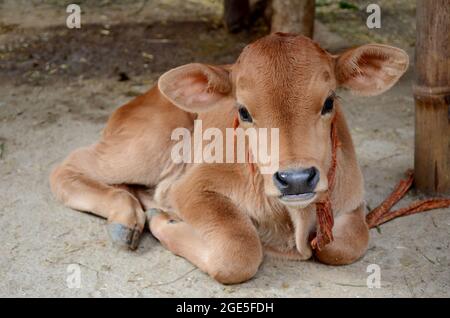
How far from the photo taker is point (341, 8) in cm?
1009

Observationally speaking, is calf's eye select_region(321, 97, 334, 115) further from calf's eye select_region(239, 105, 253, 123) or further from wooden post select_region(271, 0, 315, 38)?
wooden post select_region(271, 0, 315, 38)

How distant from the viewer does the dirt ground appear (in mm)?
4438

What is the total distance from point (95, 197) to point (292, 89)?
1.72 meters

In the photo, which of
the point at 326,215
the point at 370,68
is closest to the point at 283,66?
the point at 370,68

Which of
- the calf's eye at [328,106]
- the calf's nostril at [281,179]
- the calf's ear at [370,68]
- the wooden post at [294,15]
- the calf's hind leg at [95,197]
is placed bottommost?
A: the calf's hind leg at [95,197]

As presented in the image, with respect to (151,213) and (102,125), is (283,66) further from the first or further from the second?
(102,125)

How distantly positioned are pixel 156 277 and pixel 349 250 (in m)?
1.10

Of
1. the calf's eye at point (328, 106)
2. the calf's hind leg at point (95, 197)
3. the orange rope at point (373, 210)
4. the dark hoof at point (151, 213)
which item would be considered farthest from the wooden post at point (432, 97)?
the calf's hind leg at point (95, 197)

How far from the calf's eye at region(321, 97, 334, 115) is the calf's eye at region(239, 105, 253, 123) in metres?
0.39

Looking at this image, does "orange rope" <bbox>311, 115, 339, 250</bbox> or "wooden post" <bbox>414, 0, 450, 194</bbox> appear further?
"wooden post" <bbox>414, 0, 450, 194</bbox>

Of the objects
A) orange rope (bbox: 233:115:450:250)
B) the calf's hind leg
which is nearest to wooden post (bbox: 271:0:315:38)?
orange rope (bbox: 233:115:450:250)

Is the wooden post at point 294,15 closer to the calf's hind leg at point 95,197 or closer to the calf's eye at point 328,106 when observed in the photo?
the calf's hind leg at point 95,197

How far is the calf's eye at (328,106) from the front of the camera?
13.8ft
